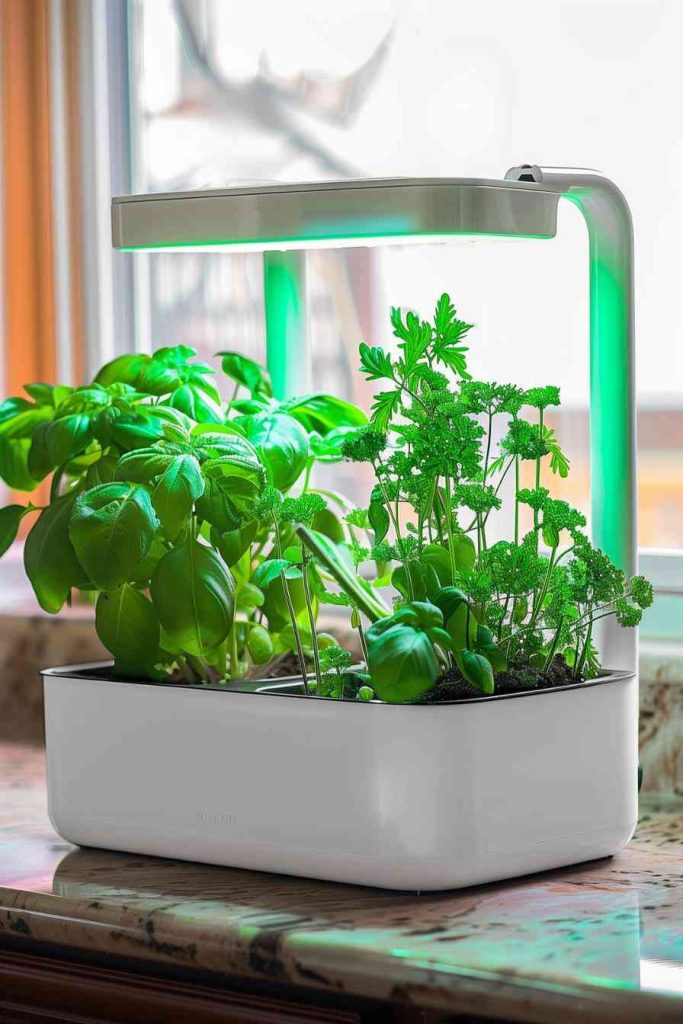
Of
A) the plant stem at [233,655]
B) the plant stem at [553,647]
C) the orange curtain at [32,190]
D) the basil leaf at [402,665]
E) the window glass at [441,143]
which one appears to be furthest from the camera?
the orange curtain at [32,190]

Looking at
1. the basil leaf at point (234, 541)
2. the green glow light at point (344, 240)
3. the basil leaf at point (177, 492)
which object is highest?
the green glow light at point (344, 240)

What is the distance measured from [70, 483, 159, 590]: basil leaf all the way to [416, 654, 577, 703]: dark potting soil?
0.20 metres

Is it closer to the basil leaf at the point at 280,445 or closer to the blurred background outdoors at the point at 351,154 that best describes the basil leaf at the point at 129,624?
the basil leaf at the point at 280,445

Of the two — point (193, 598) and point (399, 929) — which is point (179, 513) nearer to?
point (193, 598)

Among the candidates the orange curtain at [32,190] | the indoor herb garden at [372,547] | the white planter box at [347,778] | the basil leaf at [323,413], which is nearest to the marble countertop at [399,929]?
the white planter box at [347,778]

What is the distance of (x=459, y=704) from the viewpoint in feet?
2.94

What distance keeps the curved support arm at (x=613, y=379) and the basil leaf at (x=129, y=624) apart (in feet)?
1.00

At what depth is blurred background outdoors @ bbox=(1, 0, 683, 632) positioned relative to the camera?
1362 millimetres

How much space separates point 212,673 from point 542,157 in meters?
0.61

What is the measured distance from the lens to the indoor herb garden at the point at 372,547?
0.94m

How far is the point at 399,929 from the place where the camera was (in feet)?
2.77

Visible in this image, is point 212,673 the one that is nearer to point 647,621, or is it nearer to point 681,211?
point 647,621

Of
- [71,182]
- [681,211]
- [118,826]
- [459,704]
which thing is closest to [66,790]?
[118,826]

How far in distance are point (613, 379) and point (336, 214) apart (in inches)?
8.7
